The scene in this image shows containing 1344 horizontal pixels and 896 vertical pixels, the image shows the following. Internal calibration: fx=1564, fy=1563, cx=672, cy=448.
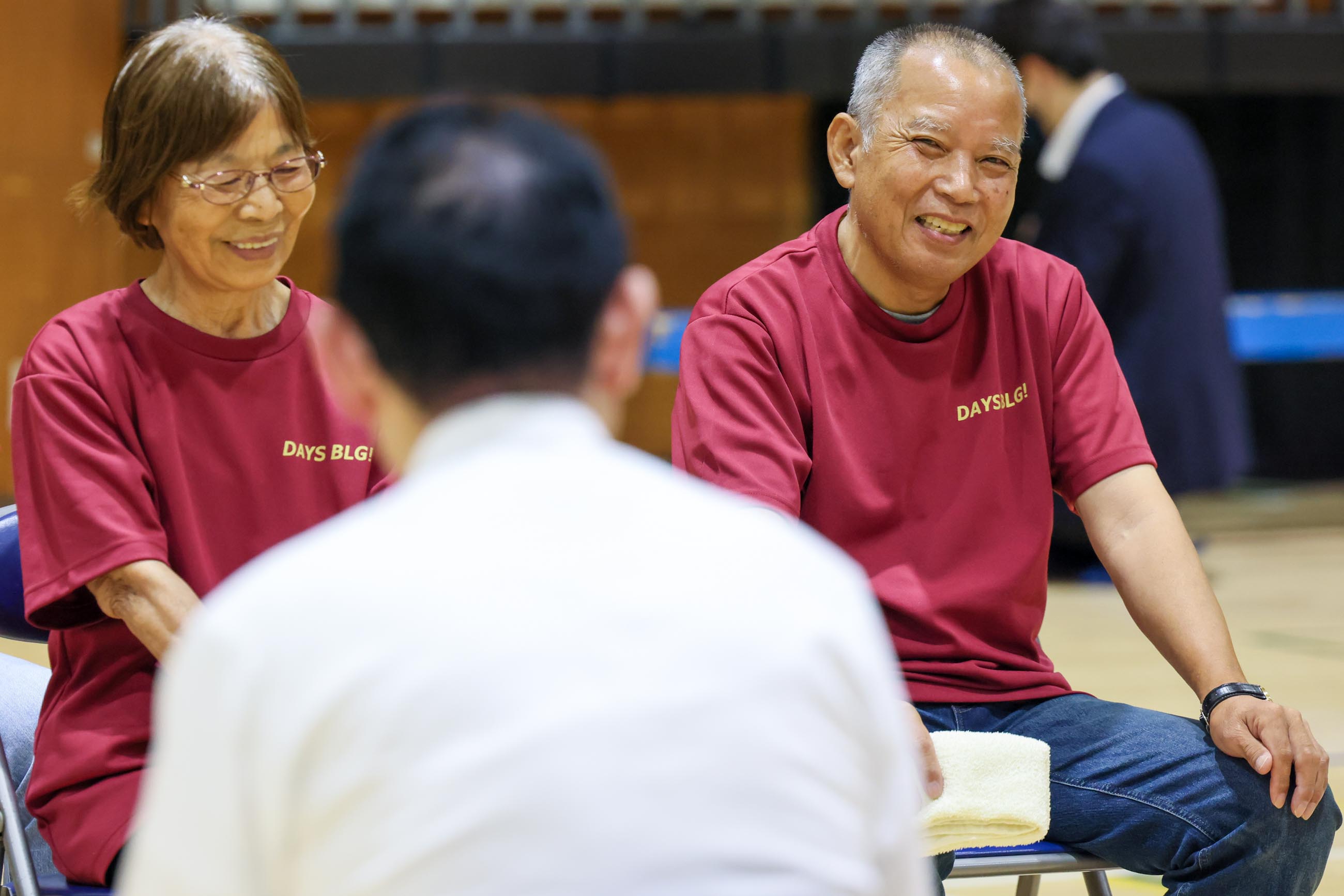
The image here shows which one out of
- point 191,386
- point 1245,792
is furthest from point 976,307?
point 191,386

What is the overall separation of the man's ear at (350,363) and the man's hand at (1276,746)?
3.98 feet

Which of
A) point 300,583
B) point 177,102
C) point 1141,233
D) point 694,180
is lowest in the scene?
point 694,180

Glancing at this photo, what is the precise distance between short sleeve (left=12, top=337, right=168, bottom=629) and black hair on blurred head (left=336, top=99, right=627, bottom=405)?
96 centimetres

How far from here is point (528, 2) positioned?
6.94 meters

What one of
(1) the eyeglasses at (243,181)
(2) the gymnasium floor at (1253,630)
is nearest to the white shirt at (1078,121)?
(2) the gymnasium floor at (1253,630)

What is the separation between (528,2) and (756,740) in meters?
6.53

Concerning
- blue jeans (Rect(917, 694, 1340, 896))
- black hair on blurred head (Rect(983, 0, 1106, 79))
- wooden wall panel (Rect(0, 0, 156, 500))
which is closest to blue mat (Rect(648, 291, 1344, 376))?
black hair on blurred head (Rect(983, 0, 1106, 79))

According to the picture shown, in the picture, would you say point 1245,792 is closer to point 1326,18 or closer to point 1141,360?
point 1141,360

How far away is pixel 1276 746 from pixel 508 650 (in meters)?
1.25

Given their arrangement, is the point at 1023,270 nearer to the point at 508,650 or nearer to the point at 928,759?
the point at 928,759

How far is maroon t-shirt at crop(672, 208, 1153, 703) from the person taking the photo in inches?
75.4

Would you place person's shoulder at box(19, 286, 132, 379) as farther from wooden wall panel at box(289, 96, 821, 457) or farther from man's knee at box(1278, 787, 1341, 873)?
wooden wall panel at box(289, 96, 821, 457)

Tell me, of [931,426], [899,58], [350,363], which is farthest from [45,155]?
[350,363]

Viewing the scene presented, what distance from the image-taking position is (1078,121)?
495 centimetres
